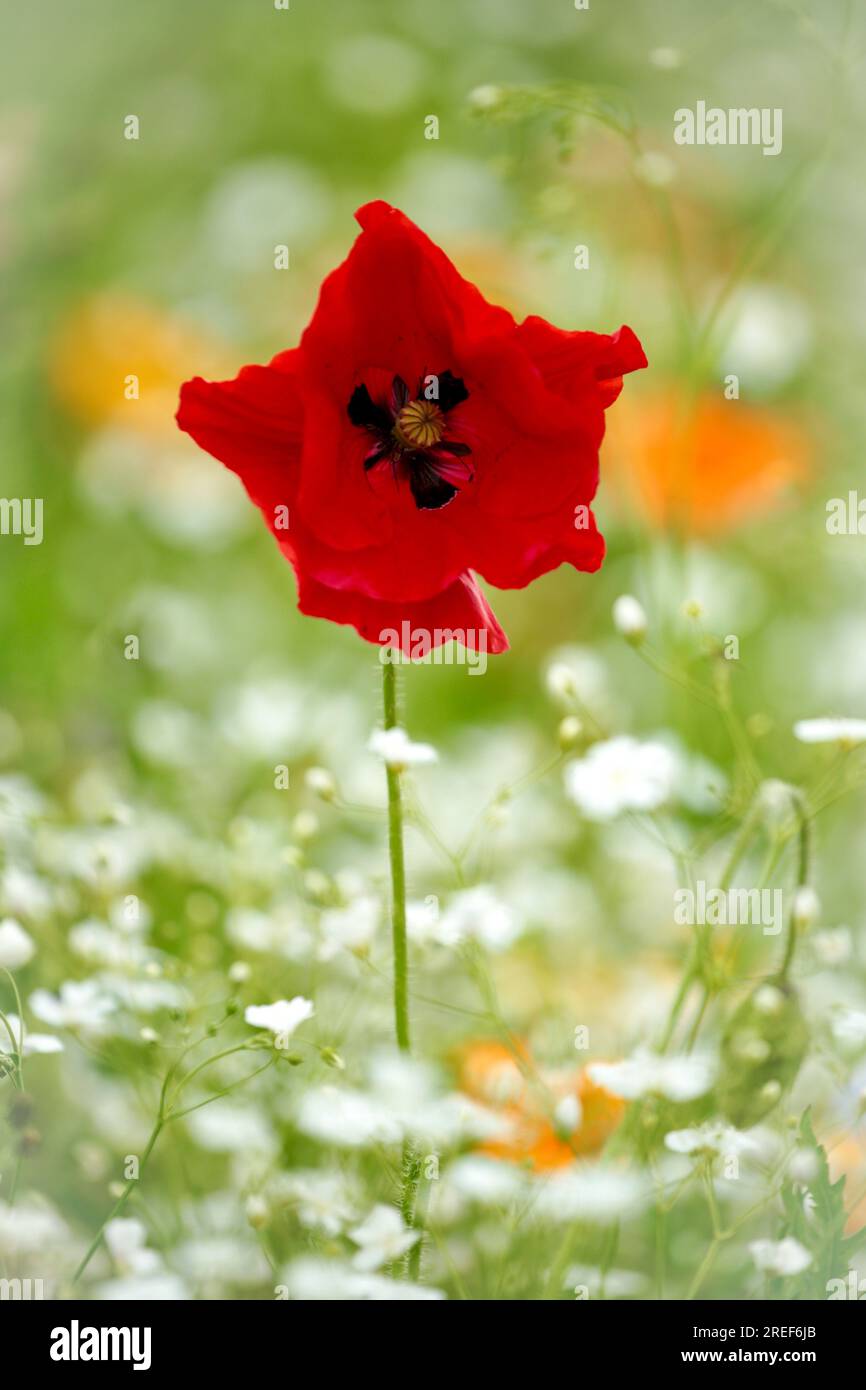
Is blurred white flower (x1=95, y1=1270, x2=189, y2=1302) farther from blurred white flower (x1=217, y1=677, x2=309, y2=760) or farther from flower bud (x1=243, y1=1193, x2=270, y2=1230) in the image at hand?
blurred white flower (x1=217, y1=677, x2=309, y2=760)

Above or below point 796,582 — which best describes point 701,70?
above

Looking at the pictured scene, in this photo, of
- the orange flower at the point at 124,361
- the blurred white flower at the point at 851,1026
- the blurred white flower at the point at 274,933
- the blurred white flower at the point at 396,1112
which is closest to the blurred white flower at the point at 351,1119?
the blurred white flower at the point at 396,1112

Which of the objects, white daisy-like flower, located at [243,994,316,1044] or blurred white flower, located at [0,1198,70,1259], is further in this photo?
blurred white flower, located at [0,1198,70,1259]

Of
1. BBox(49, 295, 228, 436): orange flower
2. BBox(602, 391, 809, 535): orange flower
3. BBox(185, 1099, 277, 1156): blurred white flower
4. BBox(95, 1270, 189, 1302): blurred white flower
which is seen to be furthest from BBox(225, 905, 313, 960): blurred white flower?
BBox(49, 295, 228, 436): orange flower

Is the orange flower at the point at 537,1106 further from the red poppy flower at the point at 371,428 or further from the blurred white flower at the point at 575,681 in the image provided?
the red poppy flower at the point at 371,428
